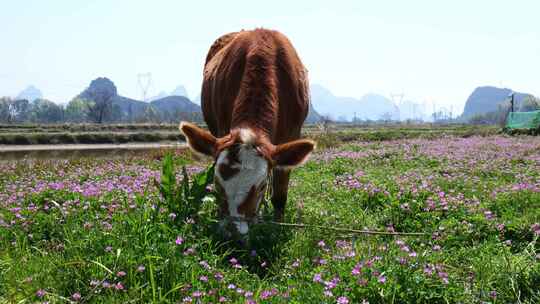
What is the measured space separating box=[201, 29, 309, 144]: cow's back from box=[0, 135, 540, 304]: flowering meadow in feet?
3.84

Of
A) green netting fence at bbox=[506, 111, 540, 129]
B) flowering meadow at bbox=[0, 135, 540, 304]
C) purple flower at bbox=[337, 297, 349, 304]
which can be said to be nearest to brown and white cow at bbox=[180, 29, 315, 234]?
flowering meadow at bbox=[0, 135, 540, 304]

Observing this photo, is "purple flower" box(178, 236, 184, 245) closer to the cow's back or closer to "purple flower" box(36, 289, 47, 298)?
"purple flower" box(36, 289, 47, 298)

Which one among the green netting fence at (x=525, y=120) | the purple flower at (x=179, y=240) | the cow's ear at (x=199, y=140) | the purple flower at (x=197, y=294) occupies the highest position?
the green netting fence at (x=525, y=120)

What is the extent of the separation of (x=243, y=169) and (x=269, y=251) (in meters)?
0.98

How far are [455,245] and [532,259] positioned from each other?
39.5 inches

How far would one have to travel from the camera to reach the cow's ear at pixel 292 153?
523cm

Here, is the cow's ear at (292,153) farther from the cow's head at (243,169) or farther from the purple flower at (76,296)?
the purple flower at (76,296)

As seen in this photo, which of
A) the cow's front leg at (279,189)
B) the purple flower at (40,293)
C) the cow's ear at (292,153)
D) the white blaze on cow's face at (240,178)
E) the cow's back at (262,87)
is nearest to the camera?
the purple flower at (40,293)

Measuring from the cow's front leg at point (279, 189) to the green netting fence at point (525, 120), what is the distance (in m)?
32.9

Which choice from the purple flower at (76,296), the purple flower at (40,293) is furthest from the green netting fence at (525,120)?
the purple flower at (40,293)

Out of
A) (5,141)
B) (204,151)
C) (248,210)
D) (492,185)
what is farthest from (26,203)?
(5,141)

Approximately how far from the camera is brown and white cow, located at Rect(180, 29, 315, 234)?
4871 millimetres

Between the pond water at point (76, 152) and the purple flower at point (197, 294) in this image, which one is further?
the pond water at point (76, 152)

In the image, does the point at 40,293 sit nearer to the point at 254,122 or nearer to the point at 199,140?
the point at 199,140
